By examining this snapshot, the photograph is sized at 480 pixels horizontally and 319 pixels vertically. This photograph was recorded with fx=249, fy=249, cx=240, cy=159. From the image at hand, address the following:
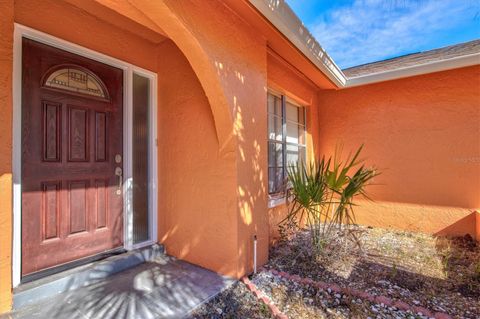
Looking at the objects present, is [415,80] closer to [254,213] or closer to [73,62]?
[254,213]

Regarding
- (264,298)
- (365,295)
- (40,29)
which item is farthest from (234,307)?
(40,29)

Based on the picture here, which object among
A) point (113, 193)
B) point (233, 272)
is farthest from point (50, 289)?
point (233, 272)

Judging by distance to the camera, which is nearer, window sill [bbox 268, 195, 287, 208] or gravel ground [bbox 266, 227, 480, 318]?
gravel ground [bbox 266, 227, 480, 318]

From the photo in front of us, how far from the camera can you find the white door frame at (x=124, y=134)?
234 cm

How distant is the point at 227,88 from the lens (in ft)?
9.09

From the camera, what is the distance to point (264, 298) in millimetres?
2568

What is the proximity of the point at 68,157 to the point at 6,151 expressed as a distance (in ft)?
2.41

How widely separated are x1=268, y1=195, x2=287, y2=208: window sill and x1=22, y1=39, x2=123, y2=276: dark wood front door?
2.18 meters

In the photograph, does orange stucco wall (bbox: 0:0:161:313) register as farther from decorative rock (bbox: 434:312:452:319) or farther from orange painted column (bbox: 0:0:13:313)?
decorative rock (bbox: 434:312:452:319)

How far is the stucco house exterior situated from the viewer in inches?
95.0

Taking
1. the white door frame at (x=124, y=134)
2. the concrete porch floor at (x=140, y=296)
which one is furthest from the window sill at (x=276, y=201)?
the white door frame at (x=124, y=134)

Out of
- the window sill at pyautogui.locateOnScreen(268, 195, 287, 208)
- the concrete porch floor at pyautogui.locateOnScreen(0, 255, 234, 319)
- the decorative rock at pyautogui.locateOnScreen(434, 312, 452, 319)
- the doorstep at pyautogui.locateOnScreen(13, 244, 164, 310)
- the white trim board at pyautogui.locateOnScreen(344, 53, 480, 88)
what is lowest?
the decorative rock at pyautogui.locateOnScreen(434, 312, 452, 319)

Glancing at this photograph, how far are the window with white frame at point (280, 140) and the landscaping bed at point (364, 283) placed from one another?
1080 millimetres

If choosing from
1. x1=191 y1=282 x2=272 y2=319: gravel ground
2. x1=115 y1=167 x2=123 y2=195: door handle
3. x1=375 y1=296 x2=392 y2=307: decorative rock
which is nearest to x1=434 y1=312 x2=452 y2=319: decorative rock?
x1=375 y1=296 x2=392 y2=307: decorative rock
